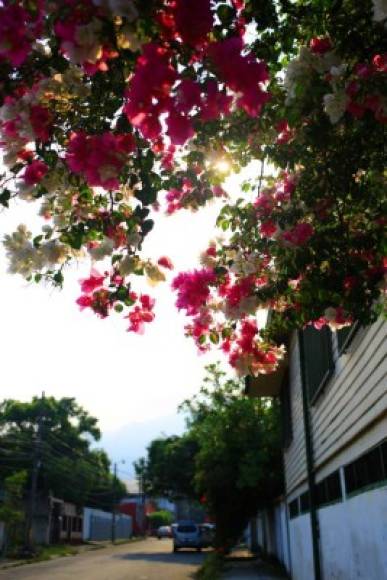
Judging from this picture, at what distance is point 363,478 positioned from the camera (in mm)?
6383

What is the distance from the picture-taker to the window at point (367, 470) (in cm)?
552

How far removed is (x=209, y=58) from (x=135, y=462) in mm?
59368

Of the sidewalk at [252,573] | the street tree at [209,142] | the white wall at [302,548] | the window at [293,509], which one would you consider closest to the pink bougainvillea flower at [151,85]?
the street tree at [209,142]

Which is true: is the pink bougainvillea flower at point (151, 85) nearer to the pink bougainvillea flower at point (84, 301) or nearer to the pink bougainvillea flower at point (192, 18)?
the pink bougainvillea flower at point (192, 18)

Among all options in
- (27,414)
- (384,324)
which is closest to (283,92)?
(384,324)

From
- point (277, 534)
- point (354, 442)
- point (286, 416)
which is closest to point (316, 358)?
point (354, 442)

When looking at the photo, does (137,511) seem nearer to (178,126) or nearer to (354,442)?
(354,442)

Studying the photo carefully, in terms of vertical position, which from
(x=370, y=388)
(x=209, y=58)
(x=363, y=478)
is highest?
(x=209, y=58)

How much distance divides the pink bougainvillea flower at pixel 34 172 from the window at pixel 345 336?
3906 mm

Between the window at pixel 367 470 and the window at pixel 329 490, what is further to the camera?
the window at pixel 329 490

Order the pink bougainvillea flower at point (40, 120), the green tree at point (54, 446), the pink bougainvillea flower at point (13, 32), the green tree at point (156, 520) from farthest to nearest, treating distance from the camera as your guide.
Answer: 1. the green tree at point (156, 520)
2. the green tree at point (54, 446)
3. the pink bougainvillea flower at point (40, 120)
4. the pink bougainvillea flower at point (13, 32)

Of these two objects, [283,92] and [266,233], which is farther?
[266,233]

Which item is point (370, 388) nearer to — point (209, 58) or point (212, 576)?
point (209, 58)

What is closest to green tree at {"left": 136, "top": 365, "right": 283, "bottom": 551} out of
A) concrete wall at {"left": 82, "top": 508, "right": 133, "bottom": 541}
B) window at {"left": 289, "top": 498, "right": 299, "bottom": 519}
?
window at {"left": 289, "top": 498, "right": 299, "bottom": 519}
